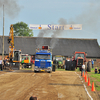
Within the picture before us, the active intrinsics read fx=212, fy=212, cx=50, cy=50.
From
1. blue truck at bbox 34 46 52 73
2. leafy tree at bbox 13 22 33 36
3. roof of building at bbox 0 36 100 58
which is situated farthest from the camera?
leafy tree at bbox 13 22 33 36

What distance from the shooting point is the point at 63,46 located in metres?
70.0

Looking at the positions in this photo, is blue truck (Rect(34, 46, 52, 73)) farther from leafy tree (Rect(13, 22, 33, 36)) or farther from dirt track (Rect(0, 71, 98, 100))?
leafy tree (Rect(13, 22, 33, 36))

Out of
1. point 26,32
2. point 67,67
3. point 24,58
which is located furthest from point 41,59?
point 26,32

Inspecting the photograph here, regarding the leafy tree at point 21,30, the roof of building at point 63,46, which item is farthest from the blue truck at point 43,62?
the leafy tree at point 21,30

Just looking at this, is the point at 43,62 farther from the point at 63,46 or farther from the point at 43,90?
the point at 63,46

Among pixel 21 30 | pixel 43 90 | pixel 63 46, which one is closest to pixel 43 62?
pixel 43 90

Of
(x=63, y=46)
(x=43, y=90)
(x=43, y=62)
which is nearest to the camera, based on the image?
(x=43, y=90)

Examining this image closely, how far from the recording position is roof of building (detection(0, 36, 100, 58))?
2648 inches

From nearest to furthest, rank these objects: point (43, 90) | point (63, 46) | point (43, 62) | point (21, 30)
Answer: point (43, 90) → point (43, 62) → point (63, 46) → point (21, 30)

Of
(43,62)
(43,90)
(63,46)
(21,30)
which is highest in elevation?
(21,30)

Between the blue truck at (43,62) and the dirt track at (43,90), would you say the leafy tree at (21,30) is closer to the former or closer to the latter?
the blue truck at (43,62)

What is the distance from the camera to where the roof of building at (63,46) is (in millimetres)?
67250

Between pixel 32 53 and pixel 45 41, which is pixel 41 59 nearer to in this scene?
pixel 32 53

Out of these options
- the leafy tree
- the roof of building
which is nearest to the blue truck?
the roof of building
